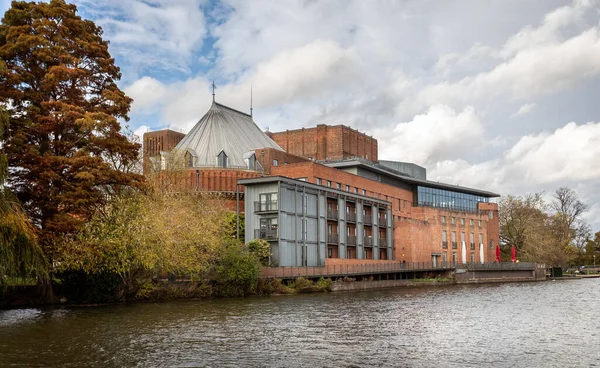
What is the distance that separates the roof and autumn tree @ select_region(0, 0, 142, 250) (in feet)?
147

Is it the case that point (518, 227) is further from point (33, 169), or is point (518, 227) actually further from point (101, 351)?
point (101, 351)

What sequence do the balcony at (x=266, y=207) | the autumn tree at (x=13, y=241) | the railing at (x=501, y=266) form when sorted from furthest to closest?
1. the railing at (x=501, y=266)
2. the balcony at (x=266, y=207)
3. the autumn tree at (x=13, y=241)

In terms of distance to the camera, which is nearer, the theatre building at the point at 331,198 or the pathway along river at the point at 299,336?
the pathway along river at the point at 299,336

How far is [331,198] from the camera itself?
64.9 metres

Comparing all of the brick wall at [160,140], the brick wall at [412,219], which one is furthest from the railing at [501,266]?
the brick wall at [160,140]

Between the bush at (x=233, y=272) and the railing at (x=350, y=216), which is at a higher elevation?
the railing at (x=350, y=216)

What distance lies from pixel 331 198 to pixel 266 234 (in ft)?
36.4

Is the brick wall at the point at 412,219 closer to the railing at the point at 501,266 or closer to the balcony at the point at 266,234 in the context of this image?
the railing at the point at 501,266

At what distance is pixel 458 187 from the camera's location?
101 m

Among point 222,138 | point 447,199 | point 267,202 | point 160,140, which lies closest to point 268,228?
point 267,202

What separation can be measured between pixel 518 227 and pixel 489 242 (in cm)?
506

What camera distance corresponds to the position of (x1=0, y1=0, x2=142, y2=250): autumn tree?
34.3 meters

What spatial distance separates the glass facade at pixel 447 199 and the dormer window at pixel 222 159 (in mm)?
Result: 35128

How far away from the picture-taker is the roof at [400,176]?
79750 mm
